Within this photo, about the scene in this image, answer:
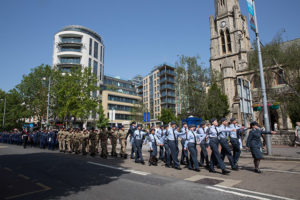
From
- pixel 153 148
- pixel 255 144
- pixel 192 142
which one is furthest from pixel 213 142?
pixel 153 148

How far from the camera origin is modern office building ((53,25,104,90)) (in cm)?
5503

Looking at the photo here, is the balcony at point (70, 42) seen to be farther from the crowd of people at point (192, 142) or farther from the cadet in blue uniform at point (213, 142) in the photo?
the cadet in blue uniform at point (213, 142)

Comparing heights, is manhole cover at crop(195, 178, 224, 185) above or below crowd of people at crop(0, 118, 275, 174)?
below

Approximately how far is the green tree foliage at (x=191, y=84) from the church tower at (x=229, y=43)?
39.5ft

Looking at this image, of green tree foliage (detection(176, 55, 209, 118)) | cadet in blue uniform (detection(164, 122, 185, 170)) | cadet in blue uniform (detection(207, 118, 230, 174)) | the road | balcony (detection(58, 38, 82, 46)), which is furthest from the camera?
balcony (detection(58, 38, 82, 46))

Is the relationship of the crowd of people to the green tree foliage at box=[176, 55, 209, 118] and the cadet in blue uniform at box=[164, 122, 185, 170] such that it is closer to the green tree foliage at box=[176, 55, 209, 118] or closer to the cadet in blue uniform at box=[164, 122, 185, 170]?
the cadet in blue uniform at box=[164, 122, 185, 170]

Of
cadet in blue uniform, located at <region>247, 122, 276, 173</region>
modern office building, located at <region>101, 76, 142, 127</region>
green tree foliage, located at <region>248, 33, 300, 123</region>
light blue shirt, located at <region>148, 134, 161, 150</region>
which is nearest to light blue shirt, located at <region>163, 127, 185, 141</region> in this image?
light blue shirt, located at <region>148, 134, 161, 150</region>

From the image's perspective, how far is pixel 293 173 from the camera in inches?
267

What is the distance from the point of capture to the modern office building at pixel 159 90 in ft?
248

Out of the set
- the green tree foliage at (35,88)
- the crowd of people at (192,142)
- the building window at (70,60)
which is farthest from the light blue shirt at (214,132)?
the building window at (70,60)

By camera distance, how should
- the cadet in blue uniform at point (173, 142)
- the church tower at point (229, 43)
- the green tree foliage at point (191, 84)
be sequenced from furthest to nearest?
the church tower at point (229, 43) < the green tree foliage at point (191, 84) < the cadet in blue uniform at point (173, 142)

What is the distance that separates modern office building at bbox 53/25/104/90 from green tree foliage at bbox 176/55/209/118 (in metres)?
29.1

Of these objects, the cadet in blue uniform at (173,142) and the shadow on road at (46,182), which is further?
the cadet in blue uniform at (173,142)

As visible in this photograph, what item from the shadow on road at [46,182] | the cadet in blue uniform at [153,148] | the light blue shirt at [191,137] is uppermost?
the light blue shirt at [191,137]
